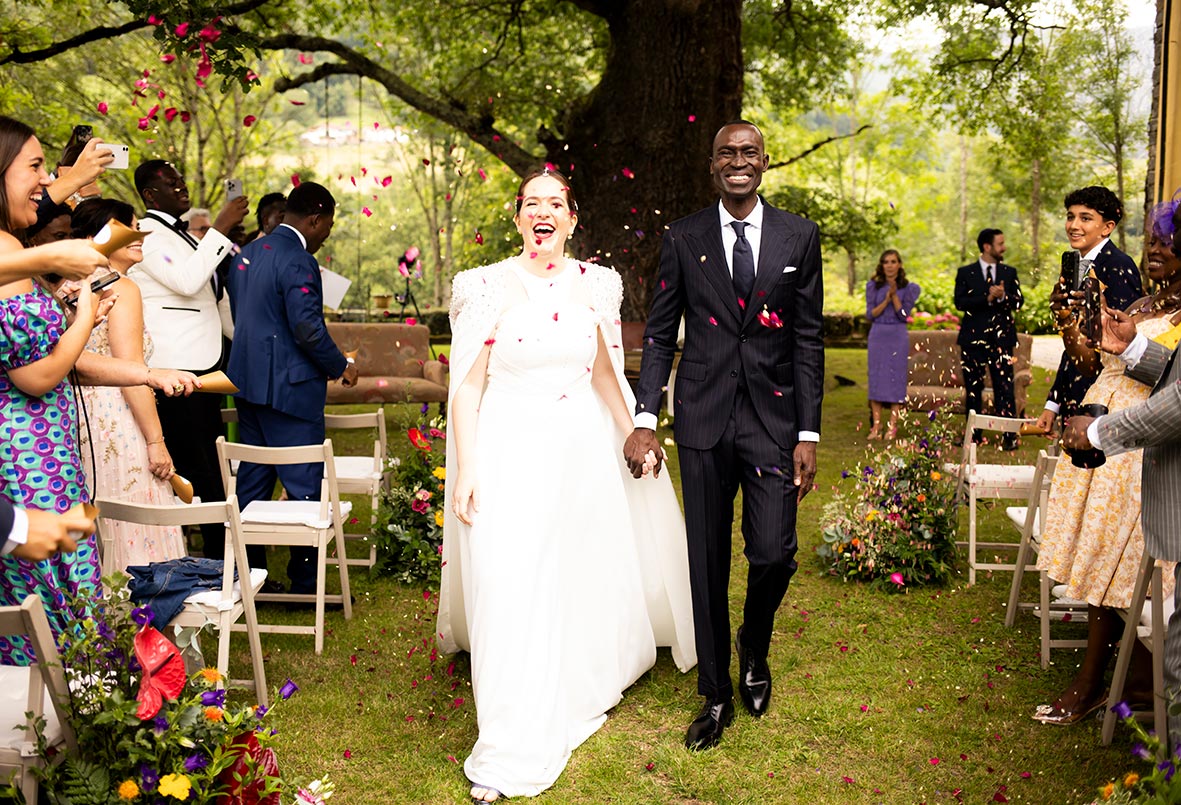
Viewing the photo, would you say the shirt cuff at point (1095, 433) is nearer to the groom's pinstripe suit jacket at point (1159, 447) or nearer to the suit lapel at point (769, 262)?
the groom's pinstripe suit jacket at point (1159, 447)

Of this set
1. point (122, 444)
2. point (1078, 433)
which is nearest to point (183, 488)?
point (122, 444)

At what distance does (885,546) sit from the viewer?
6.21m

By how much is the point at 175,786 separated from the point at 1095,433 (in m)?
2.67

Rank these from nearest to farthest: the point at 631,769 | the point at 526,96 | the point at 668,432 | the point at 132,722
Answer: the point at 132,722, the point at 631,769, the point at 668,432, the point at 526,96

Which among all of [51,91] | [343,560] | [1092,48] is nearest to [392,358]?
[343,560]

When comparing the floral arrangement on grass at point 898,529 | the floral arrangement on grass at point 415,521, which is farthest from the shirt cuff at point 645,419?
the floral arrangement on grass at point 898,529

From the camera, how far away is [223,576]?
3984mm

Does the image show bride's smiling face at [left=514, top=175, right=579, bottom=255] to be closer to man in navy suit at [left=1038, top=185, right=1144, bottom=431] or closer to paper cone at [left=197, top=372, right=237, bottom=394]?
paper cone at [left=197, top=372, right=237, bottom=394]

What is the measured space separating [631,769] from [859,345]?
67.4 feet

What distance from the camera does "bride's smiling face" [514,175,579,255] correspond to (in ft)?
13.4

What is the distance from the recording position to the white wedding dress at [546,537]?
3.84 m

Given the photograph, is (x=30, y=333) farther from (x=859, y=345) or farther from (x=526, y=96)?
(x=859, y=345)

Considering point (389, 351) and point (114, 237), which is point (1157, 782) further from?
point (389, 351)

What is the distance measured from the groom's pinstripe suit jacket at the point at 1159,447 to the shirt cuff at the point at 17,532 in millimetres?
2799
